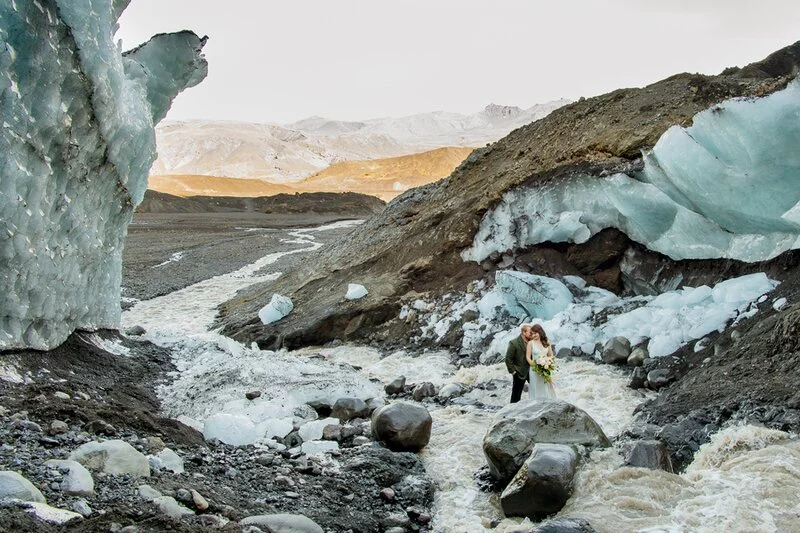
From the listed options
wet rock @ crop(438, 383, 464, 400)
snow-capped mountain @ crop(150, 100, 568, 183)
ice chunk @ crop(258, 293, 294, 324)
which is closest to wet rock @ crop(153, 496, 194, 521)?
wet rock @ crop(438, 383, 464, 400)

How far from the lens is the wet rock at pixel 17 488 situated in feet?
13.7

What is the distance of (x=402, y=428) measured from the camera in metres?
7.10

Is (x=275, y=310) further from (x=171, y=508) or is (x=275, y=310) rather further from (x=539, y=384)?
(x=171, y=508)

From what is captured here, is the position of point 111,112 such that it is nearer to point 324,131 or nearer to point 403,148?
point 403,148

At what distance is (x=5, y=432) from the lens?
17.7 ft

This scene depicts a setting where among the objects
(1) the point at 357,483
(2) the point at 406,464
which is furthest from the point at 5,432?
(2) the point at 406,464

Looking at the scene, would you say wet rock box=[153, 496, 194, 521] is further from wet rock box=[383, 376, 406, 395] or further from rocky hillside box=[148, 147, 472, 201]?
rocky hillside box=[148, 147, 472, 201]

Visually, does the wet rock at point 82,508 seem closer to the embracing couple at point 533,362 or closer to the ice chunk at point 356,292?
the embracing couple at point 533,362

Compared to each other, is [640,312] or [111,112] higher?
[111,112]

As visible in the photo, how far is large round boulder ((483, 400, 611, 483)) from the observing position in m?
6.25

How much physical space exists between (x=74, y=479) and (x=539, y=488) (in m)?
3.30

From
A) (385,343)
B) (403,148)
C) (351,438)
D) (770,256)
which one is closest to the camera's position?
(351,438)

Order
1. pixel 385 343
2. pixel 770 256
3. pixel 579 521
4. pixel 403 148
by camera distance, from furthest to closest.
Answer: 1. pixel 403 148
2. pixel 385 343
3. pixel 770 256
4. pixel 579 521

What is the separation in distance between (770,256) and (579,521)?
6068mm
